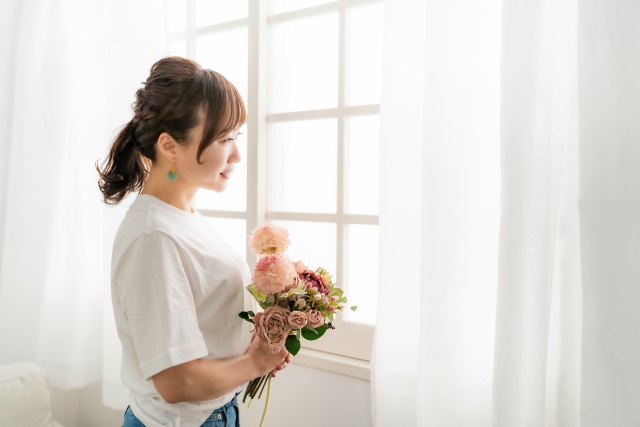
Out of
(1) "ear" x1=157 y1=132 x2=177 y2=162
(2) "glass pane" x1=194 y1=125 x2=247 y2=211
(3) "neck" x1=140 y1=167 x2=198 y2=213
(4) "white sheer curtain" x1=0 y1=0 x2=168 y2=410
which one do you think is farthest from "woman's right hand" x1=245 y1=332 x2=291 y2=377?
(4) "white sheer curtain" x1=0 y1=0 x2=168 y2=410

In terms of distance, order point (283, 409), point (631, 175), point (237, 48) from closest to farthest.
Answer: point (631, 175)
point (283, 409)
point (237, 48)

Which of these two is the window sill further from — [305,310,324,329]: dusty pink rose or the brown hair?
the brown hair

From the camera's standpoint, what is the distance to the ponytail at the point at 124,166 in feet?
4.25

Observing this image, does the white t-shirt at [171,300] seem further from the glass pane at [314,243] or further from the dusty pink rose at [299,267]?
the glass pane at [314,243]

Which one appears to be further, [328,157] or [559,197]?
[328,157]

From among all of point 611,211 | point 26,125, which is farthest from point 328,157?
point 26,125

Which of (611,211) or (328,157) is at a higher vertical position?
(328,157)

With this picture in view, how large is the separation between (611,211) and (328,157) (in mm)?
1034

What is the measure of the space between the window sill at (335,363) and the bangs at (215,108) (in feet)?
2.94

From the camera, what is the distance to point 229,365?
116cm

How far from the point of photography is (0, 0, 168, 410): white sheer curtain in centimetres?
211

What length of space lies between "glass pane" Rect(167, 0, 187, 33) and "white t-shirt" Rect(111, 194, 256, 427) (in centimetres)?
127

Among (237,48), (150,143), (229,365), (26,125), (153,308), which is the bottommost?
(229,365)

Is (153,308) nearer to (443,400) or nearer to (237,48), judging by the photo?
(443,400)
